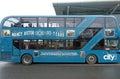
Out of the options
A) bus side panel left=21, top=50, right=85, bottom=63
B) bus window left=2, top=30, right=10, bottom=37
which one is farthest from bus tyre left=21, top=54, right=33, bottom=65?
bus window left=2, top=30, right=10, bottom=37

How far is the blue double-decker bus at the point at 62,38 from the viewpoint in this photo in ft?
60.0

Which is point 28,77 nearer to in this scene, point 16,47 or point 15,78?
point 15,78

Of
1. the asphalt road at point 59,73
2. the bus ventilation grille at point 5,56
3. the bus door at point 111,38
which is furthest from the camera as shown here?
the bus door at point 111,38

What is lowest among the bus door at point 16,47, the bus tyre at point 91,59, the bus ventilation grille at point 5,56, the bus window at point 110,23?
the bus tyre at point 91,59

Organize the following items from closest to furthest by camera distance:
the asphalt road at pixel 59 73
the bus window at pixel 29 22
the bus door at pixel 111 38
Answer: the asphalt road at pixel 59 73
the bus door at pixel 111 38
the bus window at pixel 29 22

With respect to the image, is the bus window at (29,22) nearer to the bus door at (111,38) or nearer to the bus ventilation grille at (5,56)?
the bus ventilation grille at (5,56)

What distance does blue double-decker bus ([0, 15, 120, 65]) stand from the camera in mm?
18297

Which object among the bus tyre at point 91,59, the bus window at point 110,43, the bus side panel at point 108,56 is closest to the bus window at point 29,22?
the bus tyre at point 91,59

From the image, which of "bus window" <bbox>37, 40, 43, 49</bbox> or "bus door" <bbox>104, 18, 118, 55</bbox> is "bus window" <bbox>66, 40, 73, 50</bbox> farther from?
"bus door" <bbox>104, 18, 118, 55</bbox>

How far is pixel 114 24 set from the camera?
18359 mm

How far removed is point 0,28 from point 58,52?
427 cm

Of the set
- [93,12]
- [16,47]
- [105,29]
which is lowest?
[16,47]

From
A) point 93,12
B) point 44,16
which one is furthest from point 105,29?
point 93,12

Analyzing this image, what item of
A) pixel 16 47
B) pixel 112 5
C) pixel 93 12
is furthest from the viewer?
pixel 93 12
